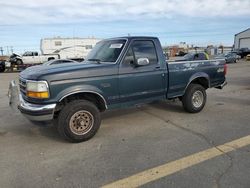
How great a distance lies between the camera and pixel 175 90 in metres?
6.51

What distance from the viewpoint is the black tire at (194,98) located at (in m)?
6.83

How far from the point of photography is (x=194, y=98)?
7031 millimetres

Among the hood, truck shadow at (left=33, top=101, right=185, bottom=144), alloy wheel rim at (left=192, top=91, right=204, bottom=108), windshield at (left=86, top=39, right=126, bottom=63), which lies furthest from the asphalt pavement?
windshield at (left=86, top=39, right=126, bottom=63)

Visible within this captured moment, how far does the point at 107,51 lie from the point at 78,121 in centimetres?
180

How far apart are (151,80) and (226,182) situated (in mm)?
2942

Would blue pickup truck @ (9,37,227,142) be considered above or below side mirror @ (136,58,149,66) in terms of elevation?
below

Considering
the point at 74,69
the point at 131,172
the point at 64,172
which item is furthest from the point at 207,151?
the point at 74,69

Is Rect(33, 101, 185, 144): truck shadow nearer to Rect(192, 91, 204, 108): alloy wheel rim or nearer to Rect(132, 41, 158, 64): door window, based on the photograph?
Rect(192, 91, 204, 108): alloy wheel rim

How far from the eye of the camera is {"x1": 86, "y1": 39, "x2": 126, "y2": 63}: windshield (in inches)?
224

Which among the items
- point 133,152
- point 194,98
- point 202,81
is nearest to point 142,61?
point 133,152

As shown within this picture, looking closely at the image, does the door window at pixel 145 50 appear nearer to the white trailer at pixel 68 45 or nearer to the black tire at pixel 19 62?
the black tire at pixel 19 62

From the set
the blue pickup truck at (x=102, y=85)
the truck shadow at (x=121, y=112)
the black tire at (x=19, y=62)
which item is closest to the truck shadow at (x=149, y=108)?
the truck shadow at (x=121, y=112)

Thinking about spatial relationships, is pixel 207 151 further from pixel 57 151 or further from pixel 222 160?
pixel 57 151

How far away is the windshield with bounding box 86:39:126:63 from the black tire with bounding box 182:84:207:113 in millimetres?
2251
